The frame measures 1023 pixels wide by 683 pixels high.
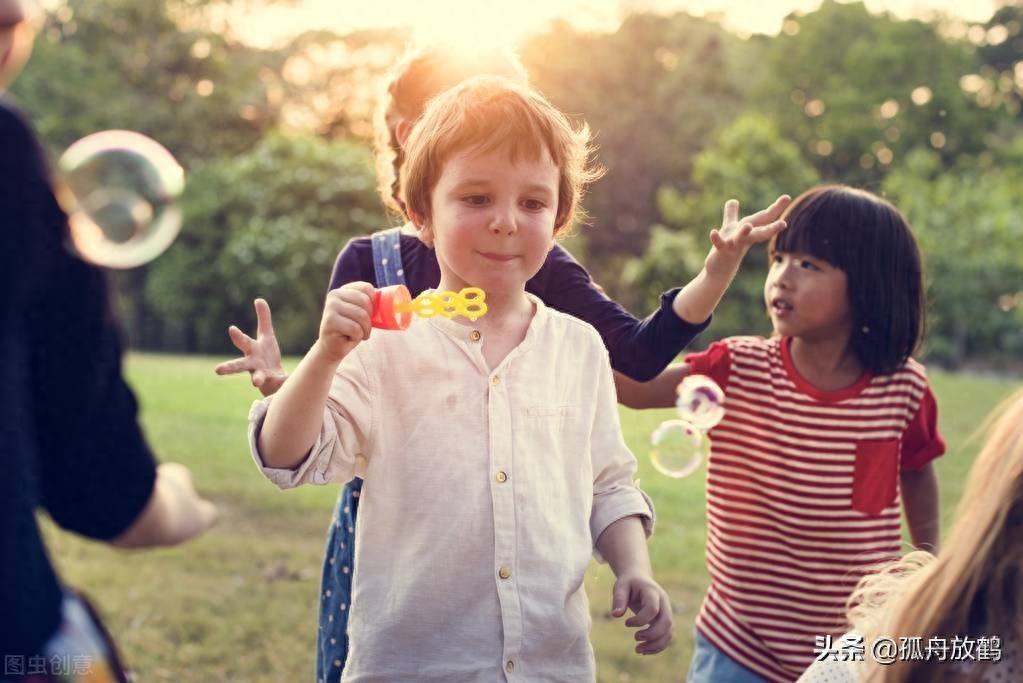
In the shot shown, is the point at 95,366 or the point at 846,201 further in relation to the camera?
the point at 846,201

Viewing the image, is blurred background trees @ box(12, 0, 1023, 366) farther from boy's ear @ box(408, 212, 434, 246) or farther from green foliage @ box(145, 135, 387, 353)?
boy's ear @ box(408, 212, 434, 246)

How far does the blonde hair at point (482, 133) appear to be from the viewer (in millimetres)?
1751

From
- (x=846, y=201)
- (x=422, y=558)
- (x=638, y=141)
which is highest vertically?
(x=638, y=141)

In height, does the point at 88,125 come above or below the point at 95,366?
above

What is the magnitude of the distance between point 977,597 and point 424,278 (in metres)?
1.11

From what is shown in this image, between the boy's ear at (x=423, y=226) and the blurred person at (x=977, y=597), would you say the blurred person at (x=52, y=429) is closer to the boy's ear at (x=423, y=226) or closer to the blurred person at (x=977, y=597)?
the boy's ear at (x=423, y=226)

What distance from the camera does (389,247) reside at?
215 cm

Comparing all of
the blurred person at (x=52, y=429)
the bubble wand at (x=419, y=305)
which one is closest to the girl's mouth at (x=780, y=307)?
the bubble wand at (x=419, y=305)

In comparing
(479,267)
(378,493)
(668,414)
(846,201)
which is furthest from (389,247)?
(668,414)

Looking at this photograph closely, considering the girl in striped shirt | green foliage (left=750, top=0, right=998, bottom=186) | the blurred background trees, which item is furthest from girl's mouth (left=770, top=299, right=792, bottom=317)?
green foliage (left=750, top=0, right=998, bottom=186)

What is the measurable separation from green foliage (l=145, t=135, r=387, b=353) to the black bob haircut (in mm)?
15693

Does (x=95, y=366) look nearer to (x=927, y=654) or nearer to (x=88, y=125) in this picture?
(x=927, y=654)

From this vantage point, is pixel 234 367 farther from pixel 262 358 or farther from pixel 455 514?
pixel 455 514

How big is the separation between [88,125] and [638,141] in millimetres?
12886
